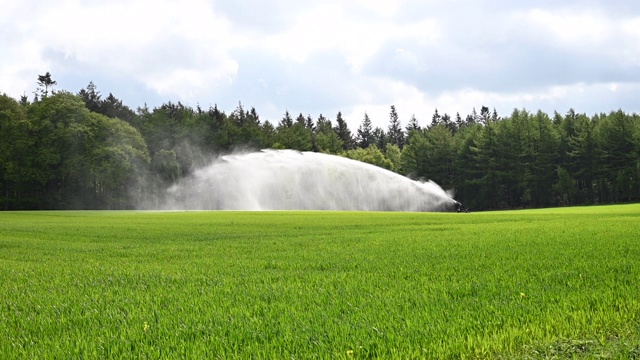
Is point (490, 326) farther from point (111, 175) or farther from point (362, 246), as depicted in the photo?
point (111, 175)

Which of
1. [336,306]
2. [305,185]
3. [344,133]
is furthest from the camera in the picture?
[344,133]

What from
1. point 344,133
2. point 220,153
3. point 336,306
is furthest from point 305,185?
point 344,133

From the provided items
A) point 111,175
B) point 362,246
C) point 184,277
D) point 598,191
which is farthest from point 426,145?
point 184,277

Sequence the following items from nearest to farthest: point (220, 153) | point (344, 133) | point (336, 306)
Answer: point (336, 306), point (220, 153), point (344, 133)

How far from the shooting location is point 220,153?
116750 millimetres

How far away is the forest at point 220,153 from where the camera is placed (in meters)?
80.8

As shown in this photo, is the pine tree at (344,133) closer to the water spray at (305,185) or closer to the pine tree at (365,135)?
the pine tree at (365,135)

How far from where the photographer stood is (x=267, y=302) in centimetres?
810

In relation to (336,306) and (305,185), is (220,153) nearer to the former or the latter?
(305,185)

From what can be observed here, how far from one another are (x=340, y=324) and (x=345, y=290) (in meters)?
2.34

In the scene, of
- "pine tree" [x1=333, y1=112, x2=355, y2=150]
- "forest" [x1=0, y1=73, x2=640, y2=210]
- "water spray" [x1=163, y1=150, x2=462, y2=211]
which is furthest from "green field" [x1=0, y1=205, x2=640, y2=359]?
"pine tree" [x1=333, y1=112, x2=355, y2=150]

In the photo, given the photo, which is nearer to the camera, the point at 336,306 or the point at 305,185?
the point at 336,306

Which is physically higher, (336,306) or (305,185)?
(305,185)

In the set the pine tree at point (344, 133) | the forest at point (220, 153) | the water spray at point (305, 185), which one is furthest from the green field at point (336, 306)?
the pine tree at point (344, 133)
